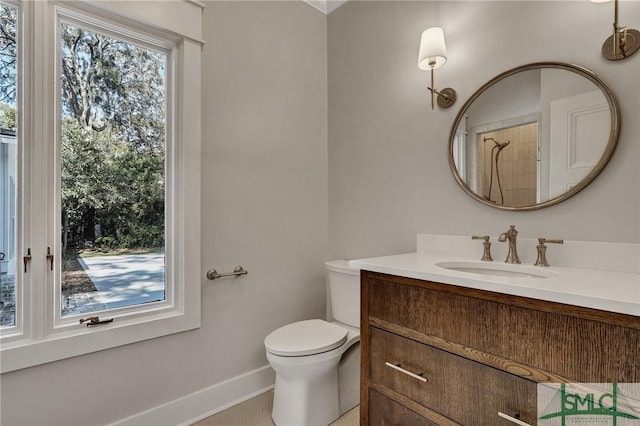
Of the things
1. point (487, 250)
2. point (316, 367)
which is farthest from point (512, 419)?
point (316, 367)

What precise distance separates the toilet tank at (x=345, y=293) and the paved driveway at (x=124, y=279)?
0.99 m

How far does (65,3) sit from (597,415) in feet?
7.87

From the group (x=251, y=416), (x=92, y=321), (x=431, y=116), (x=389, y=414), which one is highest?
(x=431, y=116)

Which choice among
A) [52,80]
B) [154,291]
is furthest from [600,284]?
[52,80]

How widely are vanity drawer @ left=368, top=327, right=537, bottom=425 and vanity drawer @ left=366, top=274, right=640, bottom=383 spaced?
7 centimetres

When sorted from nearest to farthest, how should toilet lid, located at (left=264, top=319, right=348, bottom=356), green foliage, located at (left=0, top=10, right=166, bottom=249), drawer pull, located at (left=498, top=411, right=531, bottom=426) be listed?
1. drawer pull, located at (left=498, top=411, right=531, bottom=426)
2. green foliage, located at (left=0, top=10, right=166, bottom=249)
3. toilet lid, located at (left=264, top=319, right=348, bottom=356)

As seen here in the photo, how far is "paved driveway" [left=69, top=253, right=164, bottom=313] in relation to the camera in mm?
1546

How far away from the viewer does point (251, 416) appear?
1.81 meters

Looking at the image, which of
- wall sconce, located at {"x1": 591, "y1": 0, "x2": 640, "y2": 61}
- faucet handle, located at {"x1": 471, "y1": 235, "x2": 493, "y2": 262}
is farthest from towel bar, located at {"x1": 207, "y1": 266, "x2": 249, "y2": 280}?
wall sconce, located at {"x1": 591, "y1": 0, "x2": 640, "y2": 61}

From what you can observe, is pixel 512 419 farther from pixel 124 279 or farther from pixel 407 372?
pixel 124 279

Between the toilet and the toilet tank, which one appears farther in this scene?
the toilet tank

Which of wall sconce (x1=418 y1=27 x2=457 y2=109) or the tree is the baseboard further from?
wall sconce (x1=418 y1=27 x2=457 y2=109)

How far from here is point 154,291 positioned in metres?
1.72

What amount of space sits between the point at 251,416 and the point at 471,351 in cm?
136
